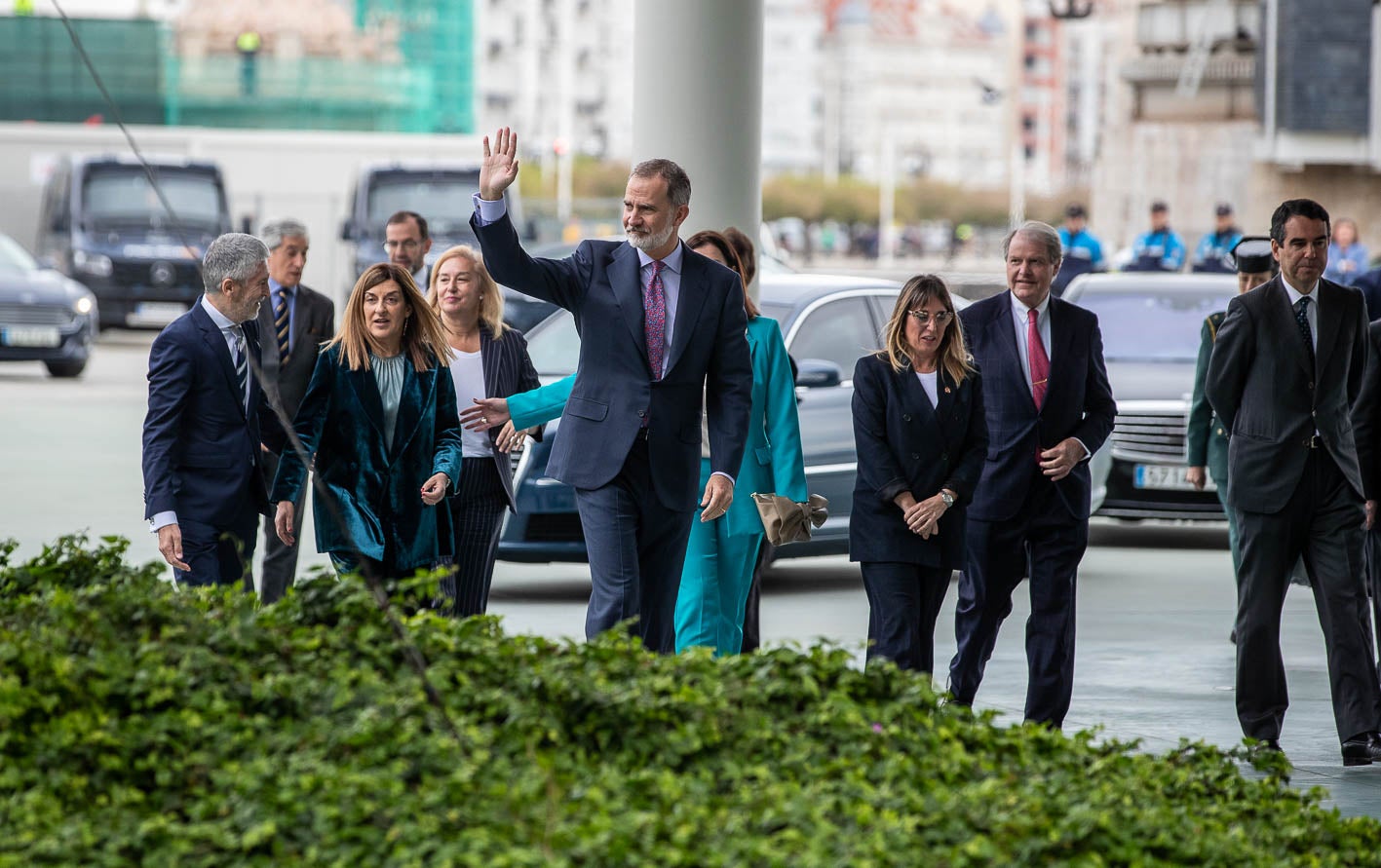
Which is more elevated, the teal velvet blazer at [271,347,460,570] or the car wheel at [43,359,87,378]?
the teal velvet blazer at [271,347,460,570]

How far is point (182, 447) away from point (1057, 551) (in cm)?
318

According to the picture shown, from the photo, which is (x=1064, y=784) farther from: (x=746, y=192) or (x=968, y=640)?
(x=746, y=192)

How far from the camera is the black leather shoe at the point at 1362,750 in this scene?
23.7ft

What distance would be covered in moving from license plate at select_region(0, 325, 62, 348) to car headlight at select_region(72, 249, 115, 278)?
6.40m

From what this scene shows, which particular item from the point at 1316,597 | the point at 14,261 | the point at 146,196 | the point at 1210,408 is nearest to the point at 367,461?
the point at 1316,597

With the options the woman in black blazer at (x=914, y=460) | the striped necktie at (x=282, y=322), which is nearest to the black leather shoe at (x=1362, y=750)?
the woman in black blazer at (x=914, y=460)

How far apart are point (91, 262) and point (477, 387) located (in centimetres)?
2486

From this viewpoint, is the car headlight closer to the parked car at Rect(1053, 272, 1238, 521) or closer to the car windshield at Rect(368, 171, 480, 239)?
the car windshield at Rect(368, 171, 480, 239)

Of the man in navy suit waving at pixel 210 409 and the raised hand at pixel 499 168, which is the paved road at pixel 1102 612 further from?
the raised hand at pixel 499 168

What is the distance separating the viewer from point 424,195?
30406 millimetres

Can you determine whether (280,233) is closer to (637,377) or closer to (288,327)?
(288,327)

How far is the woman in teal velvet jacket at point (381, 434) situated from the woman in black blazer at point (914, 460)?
1482 millimetres

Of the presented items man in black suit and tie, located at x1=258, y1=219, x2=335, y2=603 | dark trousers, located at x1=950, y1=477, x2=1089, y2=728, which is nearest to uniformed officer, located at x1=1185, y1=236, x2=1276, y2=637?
dark trousers, located at x1=950, y1=477, x2=1089, y2=728

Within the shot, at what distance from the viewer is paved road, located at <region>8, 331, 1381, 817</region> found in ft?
26.3
